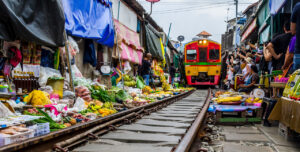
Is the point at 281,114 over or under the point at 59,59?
under

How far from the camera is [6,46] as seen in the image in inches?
209

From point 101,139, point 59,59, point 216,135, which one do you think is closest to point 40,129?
point 101,139

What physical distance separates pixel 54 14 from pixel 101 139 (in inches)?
133

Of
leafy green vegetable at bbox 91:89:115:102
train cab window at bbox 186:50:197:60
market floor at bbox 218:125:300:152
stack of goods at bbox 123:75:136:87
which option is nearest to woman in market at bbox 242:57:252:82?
stack of goods at bbox 123:75:136:87

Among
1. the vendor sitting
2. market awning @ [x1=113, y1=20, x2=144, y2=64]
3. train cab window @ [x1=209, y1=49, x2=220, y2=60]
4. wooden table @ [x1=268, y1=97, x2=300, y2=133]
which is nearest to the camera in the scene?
wooden table @ [x1=268, y1=97, x2=300, y2=133]

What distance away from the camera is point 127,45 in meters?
12.1

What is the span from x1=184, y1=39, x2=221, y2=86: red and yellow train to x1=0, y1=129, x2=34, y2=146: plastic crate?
1611cm

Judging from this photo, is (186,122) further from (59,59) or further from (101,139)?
(59,59)

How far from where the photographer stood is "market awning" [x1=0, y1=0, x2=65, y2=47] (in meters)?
4.59

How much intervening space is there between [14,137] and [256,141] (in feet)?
10.3

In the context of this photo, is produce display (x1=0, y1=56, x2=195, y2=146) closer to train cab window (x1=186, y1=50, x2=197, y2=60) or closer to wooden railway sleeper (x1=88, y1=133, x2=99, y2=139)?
wooden railway sleeper (x1=88, y1=133, x2=99, y2=139)

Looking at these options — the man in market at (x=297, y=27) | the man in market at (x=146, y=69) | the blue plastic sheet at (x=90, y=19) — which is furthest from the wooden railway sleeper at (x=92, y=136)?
the man in market at (x=146, y=69)

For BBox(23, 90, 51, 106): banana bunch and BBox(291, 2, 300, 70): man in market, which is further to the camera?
BBox(23, 90, 51, 106): banana bunch

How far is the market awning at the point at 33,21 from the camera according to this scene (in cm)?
459
